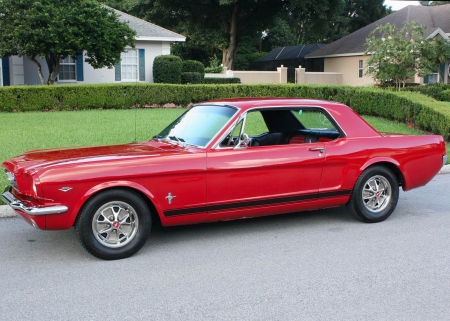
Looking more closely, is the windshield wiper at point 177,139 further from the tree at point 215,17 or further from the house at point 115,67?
the tree at point 215,17

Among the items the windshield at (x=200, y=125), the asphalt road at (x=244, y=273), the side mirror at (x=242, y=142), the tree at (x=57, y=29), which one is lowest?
the asphalt road at (x=244, y=273)

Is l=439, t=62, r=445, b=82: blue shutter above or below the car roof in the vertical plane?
above

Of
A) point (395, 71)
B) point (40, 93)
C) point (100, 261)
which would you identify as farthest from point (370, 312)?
point (395, 71)

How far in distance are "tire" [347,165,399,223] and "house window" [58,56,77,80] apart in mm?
22582

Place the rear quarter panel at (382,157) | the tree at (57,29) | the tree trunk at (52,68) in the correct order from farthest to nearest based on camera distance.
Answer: the tree trunk at (52,68)
the tree at (57,29)
the rear quarter panel at (382,157)

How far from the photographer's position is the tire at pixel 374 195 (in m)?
6.71

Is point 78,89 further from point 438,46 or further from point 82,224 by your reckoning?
point 438,46

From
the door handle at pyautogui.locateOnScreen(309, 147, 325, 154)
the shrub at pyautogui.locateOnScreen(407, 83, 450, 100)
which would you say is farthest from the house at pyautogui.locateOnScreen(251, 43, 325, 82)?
the door handle at pyautogui.locateOnScreen(309, 147, 325, 154)

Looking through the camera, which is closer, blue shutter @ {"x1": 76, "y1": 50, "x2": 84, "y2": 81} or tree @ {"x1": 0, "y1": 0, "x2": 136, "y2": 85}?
tree @ {"x1": 0, "y1": 0, "x2": 136, "y2": 85}

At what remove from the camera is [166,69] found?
27.8 metres

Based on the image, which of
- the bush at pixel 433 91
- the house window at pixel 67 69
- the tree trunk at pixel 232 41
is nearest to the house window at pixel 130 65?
the house window at pixel 67 69

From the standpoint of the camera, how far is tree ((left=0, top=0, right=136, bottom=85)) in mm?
21750

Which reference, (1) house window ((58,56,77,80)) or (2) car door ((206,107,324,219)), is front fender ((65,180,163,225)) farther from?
(1) house window ((58,56,77,80))

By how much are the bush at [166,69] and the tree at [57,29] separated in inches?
157
